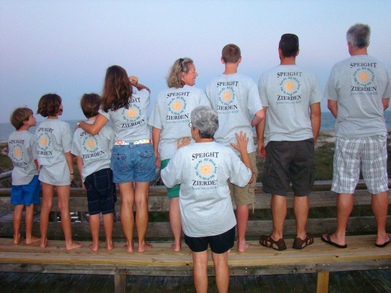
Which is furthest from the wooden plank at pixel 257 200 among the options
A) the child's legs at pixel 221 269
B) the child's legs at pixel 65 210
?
the child's legs at pixel 221 269

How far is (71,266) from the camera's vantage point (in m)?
3.52

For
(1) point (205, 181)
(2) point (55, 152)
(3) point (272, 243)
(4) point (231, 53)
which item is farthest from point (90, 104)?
(3) point (272, 243)

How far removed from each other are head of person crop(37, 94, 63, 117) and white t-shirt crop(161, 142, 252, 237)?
1.54m

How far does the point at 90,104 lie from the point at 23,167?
1.10 metres

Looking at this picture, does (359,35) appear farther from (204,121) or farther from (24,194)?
(24,194)

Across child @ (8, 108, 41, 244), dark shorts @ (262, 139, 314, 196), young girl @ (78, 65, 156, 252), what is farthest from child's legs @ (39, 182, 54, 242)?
dark shorts @ (262, 139, 314, 196)

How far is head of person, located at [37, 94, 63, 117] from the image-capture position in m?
3.72

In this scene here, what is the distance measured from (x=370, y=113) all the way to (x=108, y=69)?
92.7 inches

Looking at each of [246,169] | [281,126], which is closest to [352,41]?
[281,126]

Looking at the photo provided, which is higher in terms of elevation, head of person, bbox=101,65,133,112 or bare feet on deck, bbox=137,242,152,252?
head of person, bbox=101,65,133,112

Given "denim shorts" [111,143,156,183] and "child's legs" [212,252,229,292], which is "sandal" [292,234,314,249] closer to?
"child's legs" [212,252,229,292]

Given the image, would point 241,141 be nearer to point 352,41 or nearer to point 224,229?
point 224,229

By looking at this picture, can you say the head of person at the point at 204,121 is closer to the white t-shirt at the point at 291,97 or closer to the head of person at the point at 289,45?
the white t-shirt at the point at 291,97

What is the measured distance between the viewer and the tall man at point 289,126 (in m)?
3.35
